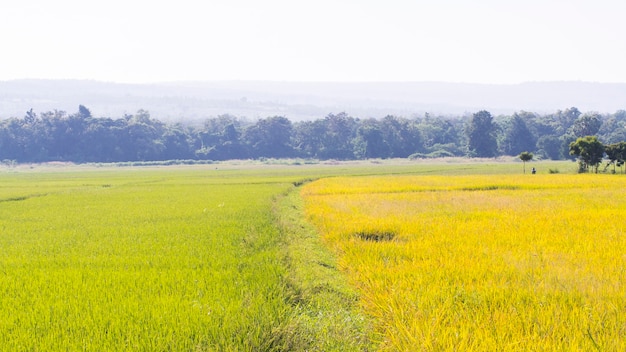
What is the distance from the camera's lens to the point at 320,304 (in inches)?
263

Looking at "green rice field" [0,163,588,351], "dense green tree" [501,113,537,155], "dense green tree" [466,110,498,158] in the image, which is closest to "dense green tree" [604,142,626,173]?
"green rice field" [0,163,588,351]

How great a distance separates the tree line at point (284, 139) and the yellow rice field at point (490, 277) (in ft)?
269

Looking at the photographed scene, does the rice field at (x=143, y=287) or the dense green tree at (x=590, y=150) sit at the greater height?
the dense green tree at (x=590, y=150)

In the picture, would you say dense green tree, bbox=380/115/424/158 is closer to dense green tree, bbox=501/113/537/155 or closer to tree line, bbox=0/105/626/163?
tree line, bbox=0/105/626/163

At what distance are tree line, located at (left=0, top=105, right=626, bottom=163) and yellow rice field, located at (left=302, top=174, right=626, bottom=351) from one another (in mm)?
82094

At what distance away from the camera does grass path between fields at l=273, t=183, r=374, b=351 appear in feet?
17.4

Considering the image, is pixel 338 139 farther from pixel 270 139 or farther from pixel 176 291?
pixel 176 291

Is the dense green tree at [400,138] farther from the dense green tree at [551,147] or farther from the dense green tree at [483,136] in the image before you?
the dense green tree at [551,147]

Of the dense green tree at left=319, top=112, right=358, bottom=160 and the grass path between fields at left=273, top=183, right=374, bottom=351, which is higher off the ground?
the dense green tree at left=319, top=112, right=358, bottom=160

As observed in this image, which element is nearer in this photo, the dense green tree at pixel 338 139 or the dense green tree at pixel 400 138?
the dense green tree at pixel 338 139

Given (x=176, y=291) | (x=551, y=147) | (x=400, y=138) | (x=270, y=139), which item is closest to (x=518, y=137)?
(x=551, y=147)

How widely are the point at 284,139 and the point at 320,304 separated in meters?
101

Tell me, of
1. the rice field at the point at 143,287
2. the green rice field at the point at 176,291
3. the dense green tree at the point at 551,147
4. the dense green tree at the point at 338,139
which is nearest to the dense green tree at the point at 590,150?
the green rice field at the point at 176,291

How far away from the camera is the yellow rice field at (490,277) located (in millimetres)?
5020
